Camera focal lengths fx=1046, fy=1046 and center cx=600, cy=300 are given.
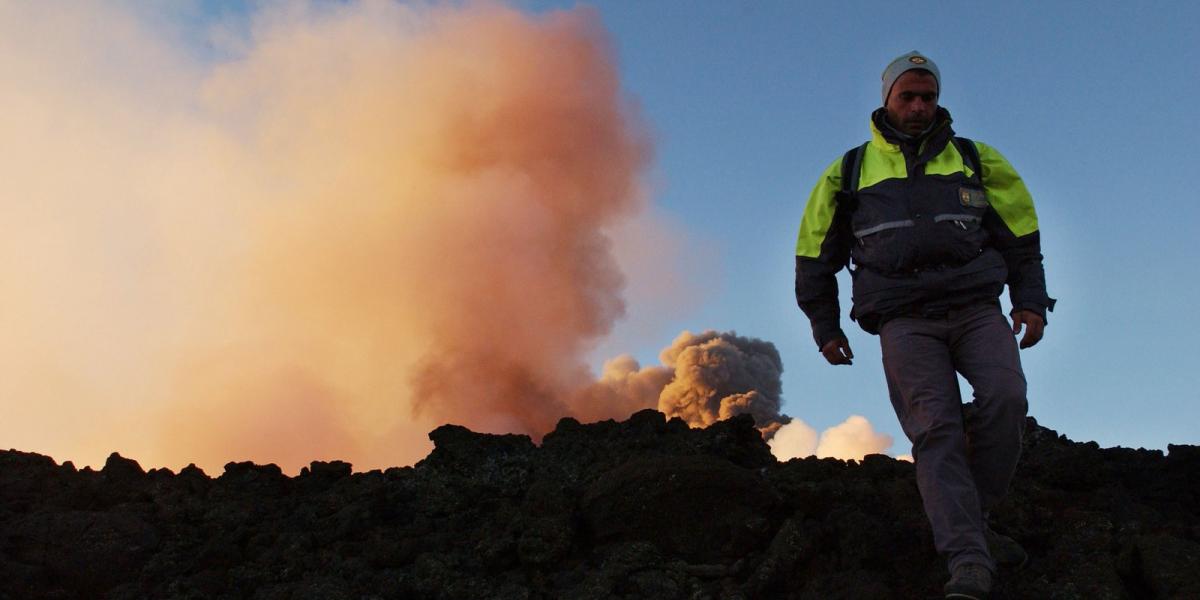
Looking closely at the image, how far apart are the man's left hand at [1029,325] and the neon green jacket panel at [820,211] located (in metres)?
1.03

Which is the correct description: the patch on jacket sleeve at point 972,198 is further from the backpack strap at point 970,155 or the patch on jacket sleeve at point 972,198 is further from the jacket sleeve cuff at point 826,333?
the jacket sleeve cuff at point 826,333

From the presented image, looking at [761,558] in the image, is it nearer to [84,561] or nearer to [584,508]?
[584,508]

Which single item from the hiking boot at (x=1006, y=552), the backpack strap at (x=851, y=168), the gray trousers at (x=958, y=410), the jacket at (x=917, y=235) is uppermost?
the backpack strap at (x=851, y=168)

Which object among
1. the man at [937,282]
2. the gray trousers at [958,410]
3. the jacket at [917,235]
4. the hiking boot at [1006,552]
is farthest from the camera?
the hiking boot at [1006,552]

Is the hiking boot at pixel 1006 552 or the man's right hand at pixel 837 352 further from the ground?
the man's right hand at pixel 837 352

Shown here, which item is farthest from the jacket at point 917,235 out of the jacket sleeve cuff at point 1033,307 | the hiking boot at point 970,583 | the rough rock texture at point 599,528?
the rough rock texture at point 599,528

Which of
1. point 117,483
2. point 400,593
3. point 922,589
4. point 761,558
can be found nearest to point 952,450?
point 922,589

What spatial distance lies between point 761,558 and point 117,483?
498 cm

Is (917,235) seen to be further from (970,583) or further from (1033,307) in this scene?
(970,583)

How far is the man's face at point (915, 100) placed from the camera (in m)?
5.18

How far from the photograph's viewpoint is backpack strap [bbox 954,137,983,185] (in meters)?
5.24

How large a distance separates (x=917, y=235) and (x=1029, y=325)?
823 millimetres

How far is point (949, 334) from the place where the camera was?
5.04 meters

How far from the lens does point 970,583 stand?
14.6ft
